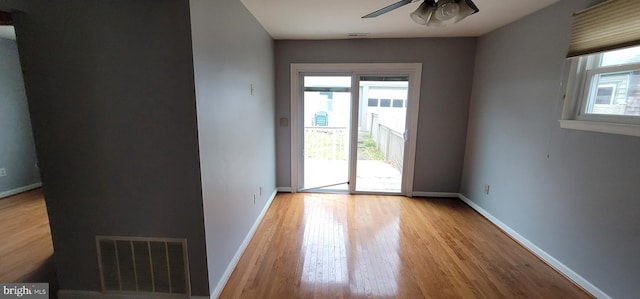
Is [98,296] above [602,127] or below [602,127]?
below

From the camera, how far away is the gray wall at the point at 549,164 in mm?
1687

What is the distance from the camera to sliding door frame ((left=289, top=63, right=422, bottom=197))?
11.6ft

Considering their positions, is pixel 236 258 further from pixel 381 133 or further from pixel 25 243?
pixel 381 133

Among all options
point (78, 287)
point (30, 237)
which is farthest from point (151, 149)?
point (30, 237)

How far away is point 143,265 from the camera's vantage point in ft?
5.45

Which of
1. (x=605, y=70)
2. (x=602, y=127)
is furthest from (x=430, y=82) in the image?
(x=602, y=127)

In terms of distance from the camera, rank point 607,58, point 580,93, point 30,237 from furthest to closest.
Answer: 1. point 30,237
2. point 580,93
3. point 607,58

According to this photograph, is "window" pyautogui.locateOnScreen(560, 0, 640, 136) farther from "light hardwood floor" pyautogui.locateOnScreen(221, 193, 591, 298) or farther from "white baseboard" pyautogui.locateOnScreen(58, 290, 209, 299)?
"white baseboard" pyautogui.locateOnScreen(58, 290, 209, 299)

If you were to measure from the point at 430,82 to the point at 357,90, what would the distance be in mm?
1038

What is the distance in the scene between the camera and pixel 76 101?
1.48m

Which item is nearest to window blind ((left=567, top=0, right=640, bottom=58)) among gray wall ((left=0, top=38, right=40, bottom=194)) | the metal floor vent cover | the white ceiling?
the white ceiling

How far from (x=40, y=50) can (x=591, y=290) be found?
4.03m

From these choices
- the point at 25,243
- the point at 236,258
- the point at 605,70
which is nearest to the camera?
the point at 605,70

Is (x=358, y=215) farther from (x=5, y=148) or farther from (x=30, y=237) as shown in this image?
(x=5, y=148)
